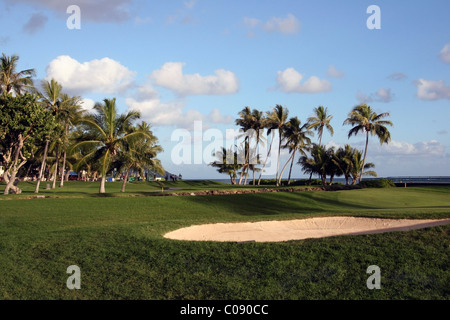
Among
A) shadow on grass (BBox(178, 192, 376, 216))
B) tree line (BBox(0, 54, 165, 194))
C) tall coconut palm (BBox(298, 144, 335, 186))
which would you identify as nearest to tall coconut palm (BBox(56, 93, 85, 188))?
tree line (BBox(0, 54, 165, 194))

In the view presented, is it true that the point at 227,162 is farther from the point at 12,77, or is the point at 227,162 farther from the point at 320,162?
the point at 12,77

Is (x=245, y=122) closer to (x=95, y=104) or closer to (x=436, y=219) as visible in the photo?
(x=95, y=104)

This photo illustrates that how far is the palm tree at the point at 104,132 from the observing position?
101ft

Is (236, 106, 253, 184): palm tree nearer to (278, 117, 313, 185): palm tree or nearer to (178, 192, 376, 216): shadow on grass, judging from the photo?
(278, 117, 313, 185): palm tree

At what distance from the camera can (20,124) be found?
92.9 ft

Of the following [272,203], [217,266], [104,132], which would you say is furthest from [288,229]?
[104,132]

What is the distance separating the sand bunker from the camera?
1255 centimetres

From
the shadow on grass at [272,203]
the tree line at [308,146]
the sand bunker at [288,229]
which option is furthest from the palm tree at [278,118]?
the sand bunker at [288,229]

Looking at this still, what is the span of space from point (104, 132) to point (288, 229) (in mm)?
20710
